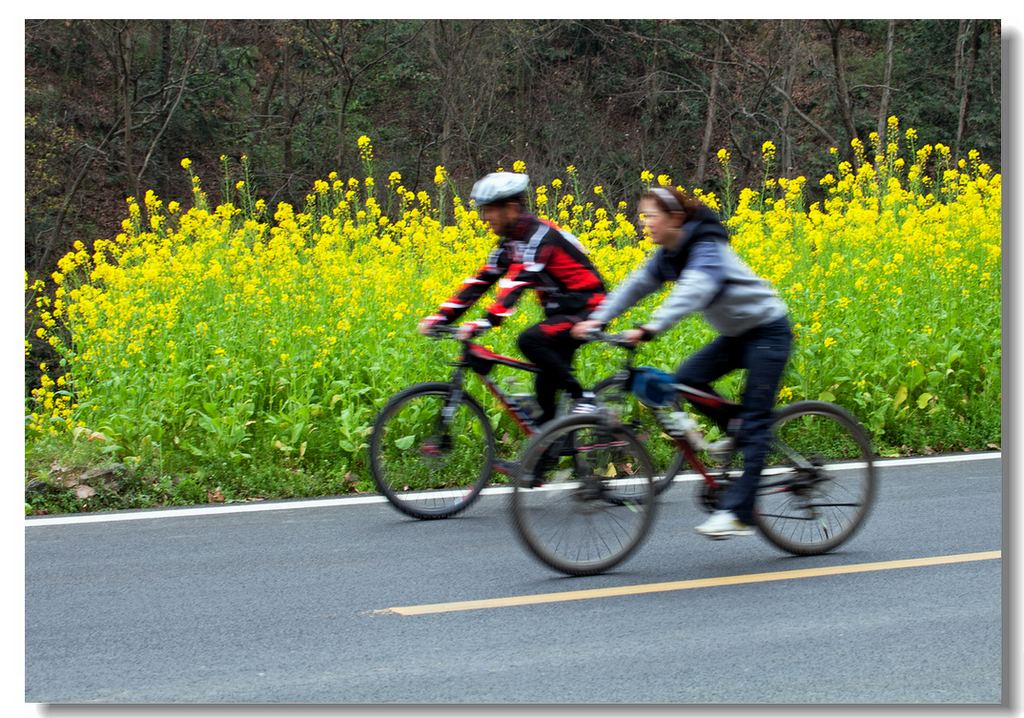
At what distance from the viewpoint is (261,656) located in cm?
485

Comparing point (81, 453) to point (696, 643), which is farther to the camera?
point (81, 453)

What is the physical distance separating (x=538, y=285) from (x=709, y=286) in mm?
1662

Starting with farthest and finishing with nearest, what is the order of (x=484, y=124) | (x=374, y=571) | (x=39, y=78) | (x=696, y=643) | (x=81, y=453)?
1. (x=484, y=124)
2. (x=39, y=78)
3. (x=81, y=453)
4. (x=374, y=571)
5. (x=696, y=643)

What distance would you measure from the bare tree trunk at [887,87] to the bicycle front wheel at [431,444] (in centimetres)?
1123

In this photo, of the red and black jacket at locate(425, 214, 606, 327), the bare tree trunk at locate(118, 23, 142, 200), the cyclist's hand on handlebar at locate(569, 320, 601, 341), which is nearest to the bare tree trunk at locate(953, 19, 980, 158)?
the red and black jacket at locate(425, 214, 606, 327)

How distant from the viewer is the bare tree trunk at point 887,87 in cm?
1728

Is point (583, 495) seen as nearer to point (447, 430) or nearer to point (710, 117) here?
point (447, 430)

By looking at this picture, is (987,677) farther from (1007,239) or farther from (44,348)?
(44,348)

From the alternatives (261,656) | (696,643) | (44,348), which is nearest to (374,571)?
(261,656)

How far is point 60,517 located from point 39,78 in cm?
1343

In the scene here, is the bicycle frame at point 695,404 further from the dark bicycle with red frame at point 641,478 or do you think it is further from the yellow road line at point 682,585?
the yellow road line at point 682,585

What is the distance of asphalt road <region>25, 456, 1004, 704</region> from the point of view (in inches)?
178

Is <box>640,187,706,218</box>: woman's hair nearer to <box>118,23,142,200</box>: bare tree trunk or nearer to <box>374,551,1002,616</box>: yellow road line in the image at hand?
<box>374,551,1002,616</box>: yellow road line

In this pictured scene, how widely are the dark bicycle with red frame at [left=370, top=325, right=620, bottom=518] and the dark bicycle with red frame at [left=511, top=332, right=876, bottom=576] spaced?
44.8 inches
